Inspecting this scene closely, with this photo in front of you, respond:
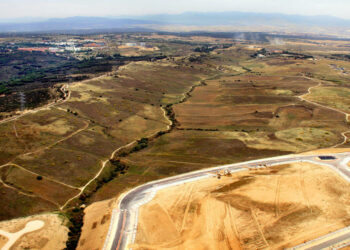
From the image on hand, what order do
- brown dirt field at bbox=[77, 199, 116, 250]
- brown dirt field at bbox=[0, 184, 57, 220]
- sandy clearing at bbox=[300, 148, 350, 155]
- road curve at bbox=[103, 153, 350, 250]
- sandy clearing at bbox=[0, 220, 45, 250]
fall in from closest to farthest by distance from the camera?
sandy clearing at bbox=[0, 220, 45, 250] → brown dirt field at bbox=[77, 199, 116, 250] → road curve at bbox=[103, 153, 350, 250] → brown dirt field at bbox=[0, 184, 57, 220] → sandy clearing at bbox=[300, 148, 350, 155]

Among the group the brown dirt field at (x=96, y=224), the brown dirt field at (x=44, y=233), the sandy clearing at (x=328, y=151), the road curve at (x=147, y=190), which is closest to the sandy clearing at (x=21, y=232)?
the brown dirt field at (x=44, y=233)

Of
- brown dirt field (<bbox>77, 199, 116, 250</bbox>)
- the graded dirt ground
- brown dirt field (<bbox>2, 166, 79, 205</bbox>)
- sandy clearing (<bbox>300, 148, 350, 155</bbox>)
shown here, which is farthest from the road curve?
brown dirt field (<bbox>2, 166, 79, 205</bbox>)

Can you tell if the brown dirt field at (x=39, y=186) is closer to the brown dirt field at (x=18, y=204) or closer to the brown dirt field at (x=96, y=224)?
the brown dirt field at (x=18, y=204)

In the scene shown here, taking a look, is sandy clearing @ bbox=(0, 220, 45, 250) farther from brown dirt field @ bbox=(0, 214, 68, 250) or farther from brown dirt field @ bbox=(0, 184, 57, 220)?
brown dirt field @ bbox=(0, 184, 57, 220)

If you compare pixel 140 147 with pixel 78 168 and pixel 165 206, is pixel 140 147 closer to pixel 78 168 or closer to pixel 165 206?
pixel 78 168

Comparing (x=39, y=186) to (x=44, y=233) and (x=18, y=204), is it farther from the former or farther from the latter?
(x=44, y=233)

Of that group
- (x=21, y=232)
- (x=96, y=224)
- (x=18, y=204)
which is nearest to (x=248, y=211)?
(x=96, y=224)
